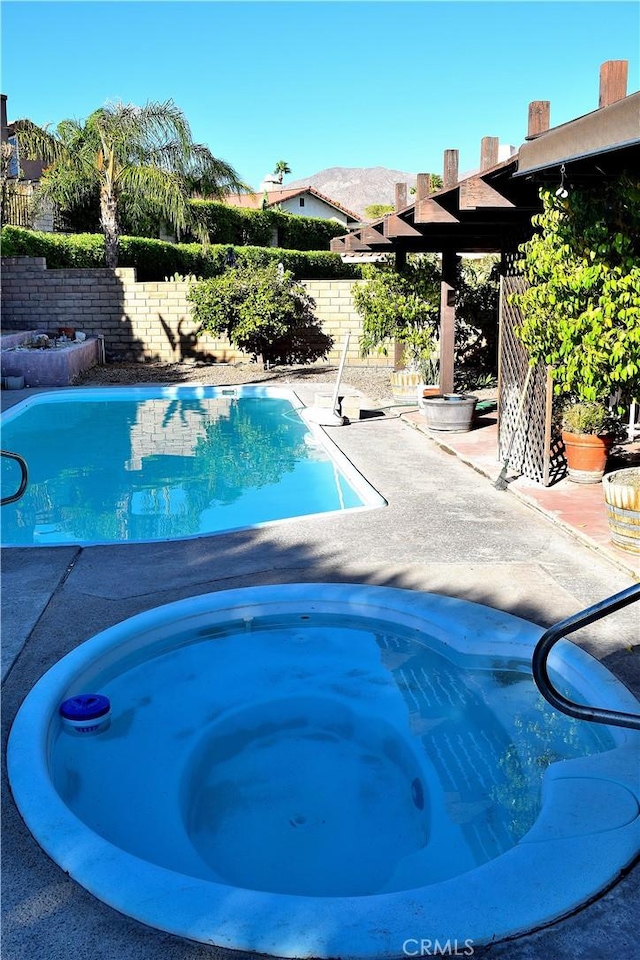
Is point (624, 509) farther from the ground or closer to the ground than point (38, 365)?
closer to the ground

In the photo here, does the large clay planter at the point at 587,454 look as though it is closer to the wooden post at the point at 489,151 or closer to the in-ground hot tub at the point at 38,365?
the wooden post at the point at 489,151

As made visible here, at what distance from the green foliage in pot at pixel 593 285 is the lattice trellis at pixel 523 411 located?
1.55m

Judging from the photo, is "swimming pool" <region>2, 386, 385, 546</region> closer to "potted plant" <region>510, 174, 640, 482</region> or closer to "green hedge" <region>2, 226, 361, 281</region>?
"potted plant" <region>510, 174, 640, 482</region>

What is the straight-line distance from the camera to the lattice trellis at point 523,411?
8.23 meters

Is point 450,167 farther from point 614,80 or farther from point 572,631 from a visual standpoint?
point 572,631

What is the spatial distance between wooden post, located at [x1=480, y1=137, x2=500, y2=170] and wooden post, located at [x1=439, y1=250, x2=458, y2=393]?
14.2 feet

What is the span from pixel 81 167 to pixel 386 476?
16.2 metres

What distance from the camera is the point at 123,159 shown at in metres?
20.9

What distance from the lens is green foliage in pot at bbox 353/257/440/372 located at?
14789 mm

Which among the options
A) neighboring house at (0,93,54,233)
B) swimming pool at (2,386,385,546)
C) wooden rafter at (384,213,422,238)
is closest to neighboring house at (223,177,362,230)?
neighboring house at (0,93,54,233)

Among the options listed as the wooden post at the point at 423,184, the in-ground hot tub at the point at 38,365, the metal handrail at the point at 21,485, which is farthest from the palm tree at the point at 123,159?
the metal handrail at the point at 21,485

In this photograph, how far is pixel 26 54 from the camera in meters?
16.7

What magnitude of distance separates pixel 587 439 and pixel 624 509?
7.21 feet

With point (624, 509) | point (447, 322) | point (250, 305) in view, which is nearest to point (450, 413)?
point (447, 322)
